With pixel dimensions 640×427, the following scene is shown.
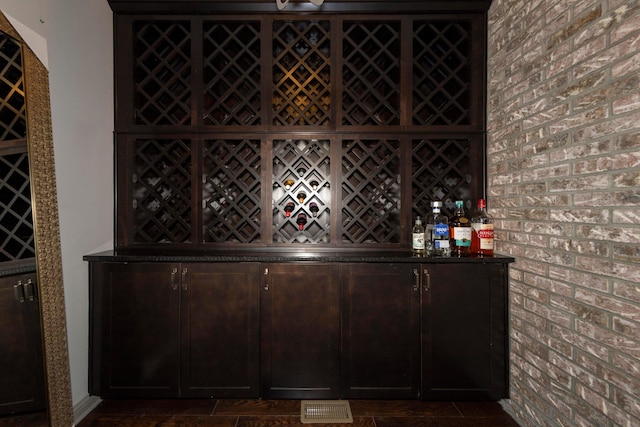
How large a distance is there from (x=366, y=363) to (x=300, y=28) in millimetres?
2190

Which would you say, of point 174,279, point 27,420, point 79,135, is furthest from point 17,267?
point 79,135

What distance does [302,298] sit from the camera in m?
1.83

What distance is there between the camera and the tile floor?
1.69 m

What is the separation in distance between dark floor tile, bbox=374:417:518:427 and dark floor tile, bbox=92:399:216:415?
948 millimetres

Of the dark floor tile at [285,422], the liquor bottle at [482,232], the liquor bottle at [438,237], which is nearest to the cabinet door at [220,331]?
the dark floor tile at [285,422]

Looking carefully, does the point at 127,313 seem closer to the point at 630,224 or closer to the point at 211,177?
the point at 211,177

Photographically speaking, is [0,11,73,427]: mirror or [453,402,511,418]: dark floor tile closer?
[0,11,73,427]: mirror

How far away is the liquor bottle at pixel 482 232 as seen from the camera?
190 centimetres

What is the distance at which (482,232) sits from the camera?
75.7 inches

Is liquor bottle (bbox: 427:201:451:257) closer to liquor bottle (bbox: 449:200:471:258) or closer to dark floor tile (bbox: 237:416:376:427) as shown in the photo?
liquor bottle (bbox: 449:200:471:258)

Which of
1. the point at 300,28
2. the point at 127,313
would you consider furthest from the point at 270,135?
the point at 127,313

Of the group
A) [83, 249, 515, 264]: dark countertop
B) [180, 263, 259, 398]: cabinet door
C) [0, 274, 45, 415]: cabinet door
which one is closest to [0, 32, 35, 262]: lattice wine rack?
[0, 274, 45, 415]: cabinet door

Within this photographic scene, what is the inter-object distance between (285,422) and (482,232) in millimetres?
1511

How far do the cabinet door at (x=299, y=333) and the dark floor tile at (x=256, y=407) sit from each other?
48 mm
